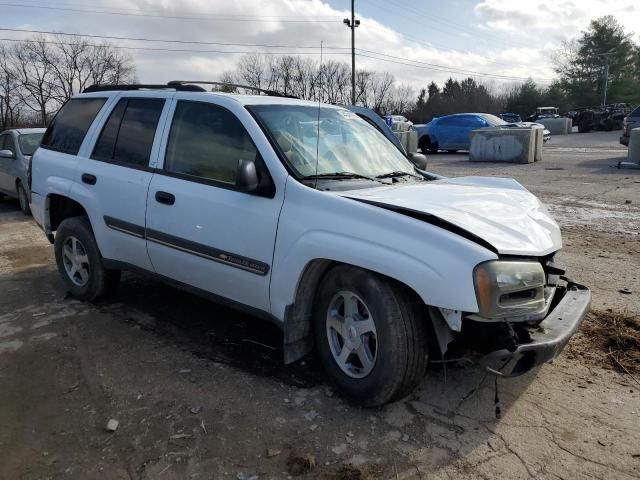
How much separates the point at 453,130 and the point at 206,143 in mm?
19547

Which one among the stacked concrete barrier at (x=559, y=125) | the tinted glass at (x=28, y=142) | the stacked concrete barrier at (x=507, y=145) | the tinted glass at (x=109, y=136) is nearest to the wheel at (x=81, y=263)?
the tinted glass at (x=109, y=136)

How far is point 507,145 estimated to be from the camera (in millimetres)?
17391

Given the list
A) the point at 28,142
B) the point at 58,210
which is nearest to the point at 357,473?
the point at 58,210

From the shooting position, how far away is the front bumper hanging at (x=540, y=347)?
8.71ft

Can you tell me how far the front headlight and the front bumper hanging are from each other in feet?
0.47

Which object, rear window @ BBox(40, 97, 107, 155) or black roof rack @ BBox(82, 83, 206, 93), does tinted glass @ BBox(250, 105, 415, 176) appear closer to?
black roof rack @ BBox(82, 83, 206, 93)

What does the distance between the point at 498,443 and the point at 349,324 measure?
1012mm

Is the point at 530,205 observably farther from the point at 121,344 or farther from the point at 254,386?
the point at 121,344

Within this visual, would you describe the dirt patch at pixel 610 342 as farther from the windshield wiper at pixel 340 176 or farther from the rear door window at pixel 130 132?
the rear door window at pixel 130 132

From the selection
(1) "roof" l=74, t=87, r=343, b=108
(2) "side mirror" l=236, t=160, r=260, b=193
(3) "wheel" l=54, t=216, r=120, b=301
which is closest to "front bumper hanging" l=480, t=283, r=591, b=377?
(2) "side mirror" l=236, t=160, r=260, b=193

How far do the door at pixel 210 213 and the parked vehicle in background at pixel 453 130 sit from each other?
19128mm

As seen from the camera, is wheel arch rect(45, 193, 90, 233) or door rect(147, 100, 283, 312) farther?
wheel arch rect(45, 193, 90, 233)

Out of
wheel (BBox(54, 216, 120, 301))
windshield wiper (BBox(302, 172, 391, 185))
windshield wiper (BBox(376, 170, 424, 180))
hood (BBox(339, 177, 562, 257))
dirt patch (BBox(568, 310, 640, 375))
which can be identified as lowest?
dirt patch (BBox(568, 310, 640, 375))

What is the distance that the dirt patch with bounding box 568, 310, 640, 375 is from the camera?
12.0 feet
